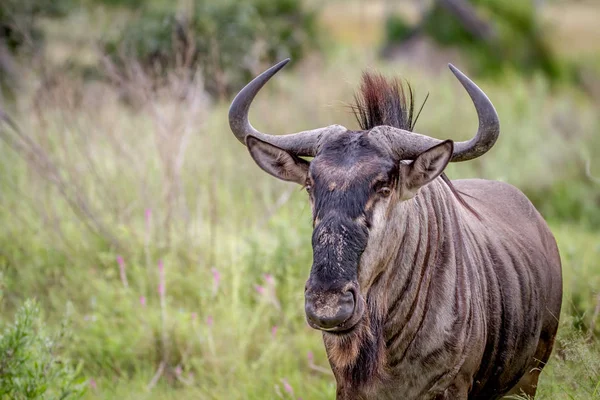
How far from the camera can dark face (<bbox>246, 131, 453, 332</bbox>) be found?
10.1 ft

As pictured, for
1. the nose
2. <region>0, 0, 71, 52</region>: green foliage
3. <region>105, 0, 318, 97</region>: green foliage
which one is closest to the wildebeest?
the nose

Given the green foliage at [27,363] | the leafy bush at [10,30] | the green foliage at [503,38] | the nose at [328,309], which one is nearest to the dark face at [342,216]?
the nose at [328,309]

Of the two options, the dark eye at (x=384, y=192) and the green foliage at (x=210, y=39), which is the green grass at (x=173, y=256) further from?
the green foliage at (x=210, y=39)

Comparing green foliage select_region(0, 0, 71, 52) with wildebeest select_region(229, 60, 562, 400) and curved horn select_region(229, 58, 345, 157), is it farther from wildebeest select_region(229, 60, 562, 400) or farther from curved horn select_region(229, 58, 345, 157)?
wildebeest select_region(229, 60, 562, 400)

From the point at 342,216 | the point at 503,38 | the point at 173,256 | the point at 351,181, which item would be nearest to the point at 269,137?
the point at 351,181

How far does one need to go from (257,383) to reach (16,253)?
2669mm

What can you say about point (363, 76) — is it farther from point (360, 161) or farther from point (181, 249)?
point (181, 249)

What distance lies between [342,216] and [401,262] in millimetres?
538

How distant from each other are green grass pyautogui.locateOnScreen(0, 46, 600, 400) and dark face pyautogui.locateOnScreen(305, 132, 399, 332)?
67 centimetres

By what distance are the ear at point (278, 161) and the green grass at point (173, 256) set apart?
30 cm

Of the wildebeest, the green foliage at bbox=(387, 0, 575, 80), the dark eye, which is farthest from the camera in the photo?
the green foliage at bbox=(387, 0, 575, 80)

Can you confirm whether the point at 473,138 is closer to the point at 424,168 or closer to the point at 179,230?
the point at 424,168

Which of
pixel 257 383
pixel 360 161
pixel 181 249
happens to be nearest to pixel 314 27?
pixel 181 249

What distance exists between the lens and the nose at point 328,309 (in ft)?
10.0
